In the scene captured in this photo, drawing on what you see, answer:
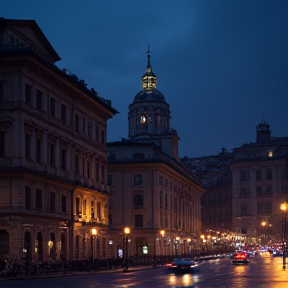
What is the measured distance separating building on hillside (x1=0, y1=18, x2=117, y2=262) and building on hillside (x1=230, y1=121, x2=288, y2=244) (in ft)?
339

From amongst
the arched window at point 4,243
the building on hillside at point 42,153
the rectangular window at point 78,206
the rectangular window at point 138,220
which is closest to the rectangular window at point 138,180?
the rectangular window at point 138,220

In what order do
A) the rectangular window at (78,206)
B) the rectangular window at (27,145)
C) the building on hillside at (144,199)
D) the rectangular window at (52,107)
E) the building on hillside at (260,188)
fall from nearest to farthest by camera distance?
1. the rectangular window at (27,145)
2. the rectangular window at (52,107)
3. the rectangular window at (78,206)
4. the building on hillside at (144,199)
5. the building on hillside at (260,188)

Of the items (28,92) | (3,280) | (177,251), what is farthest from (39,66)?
(177,251)

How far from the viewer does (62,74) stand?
224 feet

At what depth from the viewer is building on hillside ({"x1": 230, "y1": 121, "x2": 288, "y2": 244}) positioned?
178000 millimetres

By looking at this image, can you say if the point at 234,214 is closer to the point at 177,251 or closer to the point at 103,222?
the point at 177,251

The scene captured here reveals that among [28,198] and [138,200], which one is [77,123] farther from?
[138,200]

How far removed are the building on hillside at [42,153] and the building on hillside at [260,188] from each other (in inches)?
4065

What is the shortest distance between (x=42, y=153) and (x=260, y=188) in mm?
122245

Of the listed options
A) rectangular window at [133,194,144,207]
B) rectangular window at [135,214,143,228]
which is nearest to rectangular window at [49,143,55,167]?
rectangular window at [133,194,144,207]

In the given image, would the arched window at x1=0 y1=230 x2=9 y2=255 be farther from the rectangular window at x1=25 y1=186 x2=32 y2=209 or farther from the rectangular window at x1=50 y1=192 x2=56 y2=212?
the rectangular window at x1=50 y1=192 x2=56 y2=212

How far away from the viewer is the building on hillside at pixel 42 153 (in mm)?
59531

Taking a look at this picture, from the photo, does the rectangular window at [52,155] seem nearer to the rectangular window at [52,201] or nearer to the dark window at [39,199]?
the rectangular window at [52,201]

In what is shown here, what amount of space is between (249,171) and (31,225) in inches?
Result: 4989
